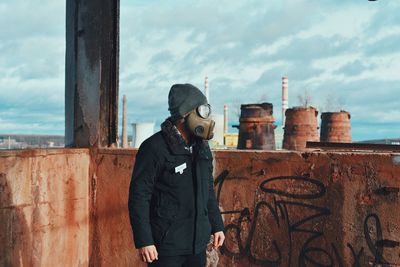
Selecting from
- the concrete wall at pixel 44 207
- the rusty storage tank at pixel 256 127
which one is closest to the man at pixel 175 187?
the concrete wall at pixel 44 207

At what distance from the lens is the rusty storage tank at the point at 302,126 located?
14109mm

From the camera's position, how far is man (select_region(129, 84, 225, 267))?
8.41ft

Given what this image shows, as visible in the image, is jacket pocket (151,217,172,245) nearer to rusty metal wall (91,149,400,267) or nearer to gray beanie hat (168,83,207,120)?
gray beanie hat (168,83,207,120)

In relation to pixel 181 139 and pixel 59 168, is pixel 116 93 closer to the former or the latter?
pixel 59 168

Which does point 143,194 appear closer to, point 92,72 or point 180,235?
point 180,235

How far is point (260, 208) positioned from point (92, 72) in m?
2.06

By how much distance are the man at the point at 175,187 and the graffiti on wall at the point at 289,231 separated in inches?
48.3

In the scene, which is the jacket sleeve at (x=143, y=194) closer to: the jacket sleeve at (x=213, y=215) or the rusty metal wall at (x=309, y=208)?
the jacket sleeve at (x=213, y=215)

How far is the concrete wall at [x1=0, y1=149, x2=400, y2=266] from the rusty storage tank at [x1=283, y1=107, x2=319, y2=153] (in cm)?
1022

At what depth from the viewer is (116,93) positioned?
4.87 m

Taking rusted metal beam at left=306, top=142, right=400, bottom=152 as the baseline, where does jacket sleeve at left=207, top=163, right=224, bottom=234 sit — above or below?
below

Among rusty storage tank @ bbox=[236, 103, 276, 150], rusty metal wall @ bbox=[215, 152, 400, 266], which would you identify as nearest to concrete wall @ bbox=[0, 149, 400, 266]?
rusty metal wall @ bbox=[215, 152, 400, 266]

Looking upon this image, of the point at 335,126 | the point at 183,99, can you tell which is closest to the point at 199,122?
the point at 183,99

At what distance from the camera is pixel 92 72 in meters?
4.75
